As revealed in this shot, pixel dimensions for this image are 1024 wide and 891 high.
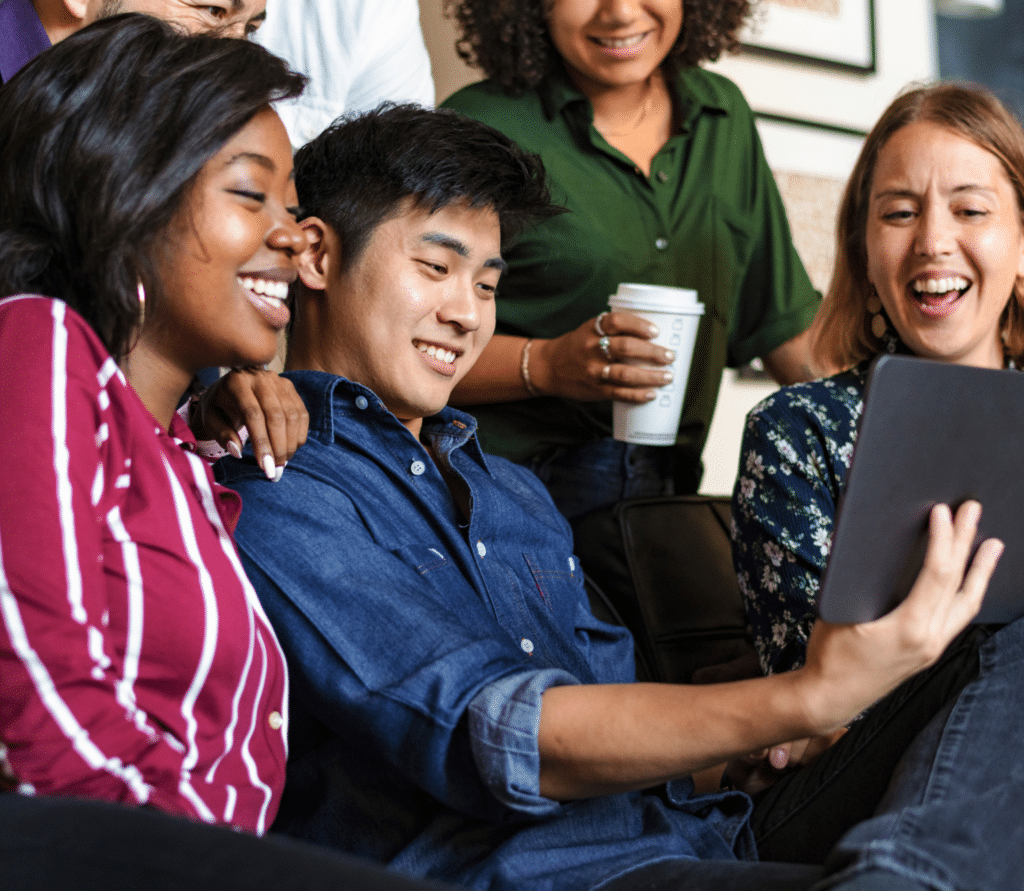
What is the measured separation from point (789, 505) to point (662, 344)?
27 centimetres

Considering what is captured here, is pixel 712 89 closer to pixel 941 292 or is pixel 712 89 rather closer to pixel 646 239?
pixel 646 239

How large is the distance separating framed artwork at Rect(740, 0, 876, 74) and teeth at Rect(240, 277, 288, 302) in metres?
1.79

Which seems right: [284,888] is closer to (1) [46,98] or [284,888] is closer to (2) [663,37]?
(1) [46,98]

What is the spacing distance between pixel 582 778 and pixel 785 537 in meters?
0.58

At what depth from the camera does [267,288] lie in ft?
3.16

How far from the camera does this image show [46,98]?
88 cm

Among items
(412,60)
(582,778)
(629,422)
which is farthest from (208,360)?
(412,60)

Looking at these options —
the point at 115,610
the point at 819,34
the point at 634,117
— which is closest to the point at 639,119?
the point at 634,117

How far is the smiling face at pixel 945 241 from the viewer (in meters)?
1.48

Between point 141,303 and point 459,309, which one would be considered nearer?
point 141,303

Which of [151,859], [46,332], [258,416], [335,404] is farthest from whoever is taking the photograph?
[335,404]

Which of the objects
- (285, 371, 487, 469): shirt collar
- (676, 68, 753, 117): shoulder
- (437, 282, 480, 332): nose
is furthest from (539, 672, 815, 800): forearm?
(676, 68, 753, 117): shoulder

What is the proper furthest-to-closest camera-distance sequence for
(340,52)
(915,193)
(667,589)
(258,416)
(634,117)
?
(634,117)
(340,52)
(667,589)
(915,193)
(258,416)

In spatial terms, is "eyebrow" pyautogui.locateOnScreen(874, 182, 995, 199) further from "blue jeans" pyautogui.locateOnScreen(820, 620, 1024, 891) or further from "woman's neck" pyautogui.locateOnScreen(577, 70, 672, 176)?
"blue jeans" pyautogui.locateOnScreen(820, 620, 1024, 891)
